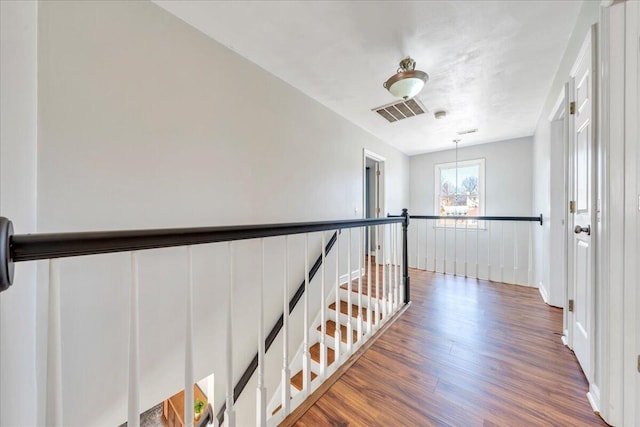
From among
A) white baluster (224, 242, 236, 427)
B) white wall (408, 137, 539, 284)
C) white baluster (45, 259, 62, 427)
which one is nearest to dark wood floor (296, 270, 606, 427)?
white baluster (224, 242, 236, 427)

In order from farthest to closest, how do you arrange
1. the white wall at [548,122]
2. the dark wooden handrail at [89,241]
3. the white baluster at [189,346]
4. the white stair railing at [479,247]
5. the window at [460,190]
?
the window at [460,190] → the white stair railing at [479,247] → the white wall at [548,122] → the white baluster at [189,346] → the dark wooden handrail at [89,241]

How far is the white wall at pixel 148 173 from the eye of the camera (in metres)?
1.21

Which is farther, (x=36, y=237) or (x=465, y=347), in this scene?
(x=465, y=347)

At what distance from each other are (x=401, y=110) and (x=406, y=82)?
Answer: 3.89 ft

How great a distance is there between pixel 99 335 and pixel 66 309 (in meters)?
0.22

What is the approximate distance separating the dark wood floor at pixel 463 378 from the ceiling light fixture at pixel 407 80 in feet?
6.85

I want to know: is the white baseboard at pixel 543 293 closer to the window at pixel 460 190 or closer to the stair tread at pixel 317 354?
the window at pixel 460 190

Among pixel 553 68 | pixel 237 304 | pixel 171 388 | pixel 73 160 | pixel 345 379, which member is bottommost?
pixel 171 388

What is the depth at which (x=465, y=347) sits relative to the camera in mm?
1869

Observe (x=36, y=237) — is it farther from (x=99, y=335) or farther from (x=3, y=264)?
(x=99, y=335)

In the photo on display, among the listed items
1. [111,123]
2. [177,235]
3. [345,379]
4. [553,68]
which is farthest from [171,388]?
[553,68]

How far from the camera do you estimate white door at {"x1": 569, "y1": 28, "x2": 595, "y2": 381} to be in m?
1.34

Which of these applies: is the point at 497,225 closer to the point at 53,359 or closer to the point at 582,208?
the point at 582,208

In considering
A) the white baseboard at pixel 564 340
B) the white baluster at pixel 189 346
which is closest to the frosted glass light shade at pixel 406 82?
the white baluster at pixel 189 346
